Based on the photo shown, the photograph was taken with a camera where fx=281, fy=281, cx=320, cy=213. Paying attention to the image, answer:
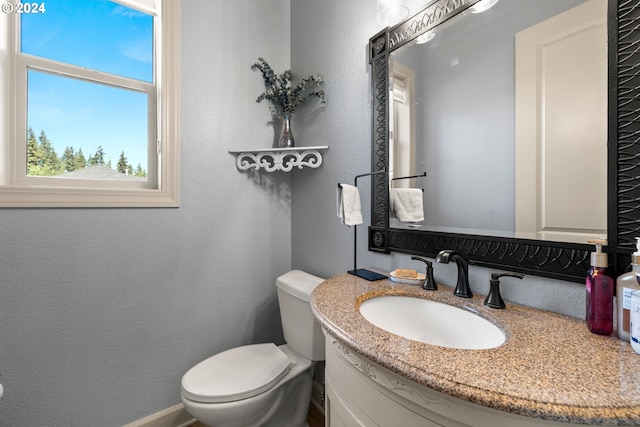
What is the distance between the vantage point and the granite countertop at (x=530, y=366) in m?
0.39

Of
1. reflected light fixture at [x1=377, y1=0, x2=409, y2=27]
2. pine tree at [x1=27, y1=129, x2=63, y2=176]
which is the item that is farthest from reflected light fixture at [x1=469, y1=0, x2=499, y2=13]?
pine tree at [x1=27, y1=129, x2=63, y2=176]

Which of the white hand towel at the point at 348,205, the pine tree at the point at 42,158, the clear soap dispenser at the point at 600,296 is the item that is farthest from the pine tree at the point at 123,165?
the clear soap dispenser at the point at 600,296

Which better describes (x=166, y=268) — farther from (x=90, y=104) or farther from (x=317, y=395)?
(x=317, y=395)

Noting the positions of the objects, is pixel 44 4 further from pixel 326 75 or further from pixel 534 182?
pixel 534 182

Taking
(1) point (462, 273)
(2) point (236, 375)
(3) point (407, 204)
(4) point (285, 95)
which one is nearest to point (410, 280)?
(1) point (462, 273)

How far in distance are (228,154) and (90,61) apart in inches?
29.7

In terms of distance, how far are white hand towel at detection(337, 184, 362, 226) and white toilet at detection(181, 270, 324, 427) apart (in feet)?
1.47

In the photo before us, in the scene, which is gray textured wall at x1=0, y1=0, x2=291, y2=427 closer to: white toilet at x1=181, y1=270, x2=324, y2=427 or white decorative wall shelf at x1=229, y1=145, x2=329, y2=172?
white decorative wall shelf at x1=229, y1=145, x2=329, y2=172

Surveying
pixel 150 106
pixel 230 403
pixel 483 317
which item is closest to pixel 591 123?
pixel 483 317

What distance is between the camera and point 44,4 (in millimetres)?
1262

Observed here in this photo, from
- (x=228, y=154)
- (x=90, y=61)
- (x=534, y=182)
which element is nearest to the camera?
(x=534, y=182)

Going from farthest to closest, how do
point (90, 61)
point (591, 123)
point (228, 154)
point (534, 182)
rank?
point (228, 154), point (90, 61), point (534, 182), point (591, 123)

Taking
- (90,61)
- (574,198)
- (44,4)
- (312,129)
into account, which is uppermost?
(44,4)

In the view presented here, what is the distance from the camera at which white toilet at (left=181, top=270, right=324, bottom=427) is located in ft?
3.67
